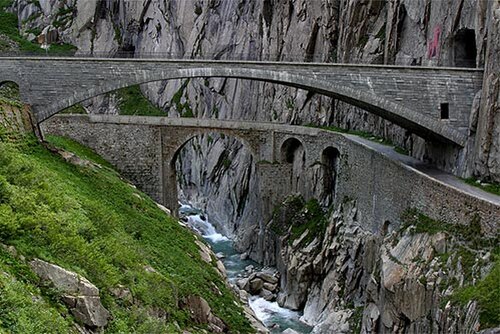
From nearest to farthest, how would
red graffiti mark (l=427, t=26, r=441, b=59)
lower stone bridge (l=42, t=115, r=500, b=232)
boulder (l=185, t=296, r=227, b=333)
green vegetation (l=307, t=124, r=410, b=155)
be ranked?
boulder (l=185, t=296, r=227, b=333) < red graffiti mark (l=427, t=26, r=441, b=59) < green vegetation (l=307, t=124, r=410, b=155) < lower stone bridge (l=42, t=115, r=500, b=232)

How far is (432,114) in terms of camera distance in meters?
29.8

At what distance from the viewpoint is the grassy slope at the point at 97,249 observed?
1415 centimetres

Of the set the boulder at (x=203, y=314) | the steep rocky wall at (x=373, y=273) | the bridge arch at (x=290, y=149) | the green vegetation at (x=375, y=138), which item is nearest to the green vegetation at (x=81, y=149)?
the bridge arch at (x=290, y=149)

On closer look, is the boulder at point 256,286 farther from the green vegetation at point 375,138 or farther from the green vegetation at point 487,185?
the green vegetation at point 487,185

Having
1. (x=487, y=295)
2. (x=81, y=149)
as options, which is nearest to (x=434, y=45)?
(x=487, y=295)

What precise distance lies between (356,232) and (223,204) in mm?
24795

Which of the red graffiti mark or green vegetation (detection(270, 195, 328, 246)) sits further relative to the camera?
green vegetation (detection(270, 195, 328, 246))

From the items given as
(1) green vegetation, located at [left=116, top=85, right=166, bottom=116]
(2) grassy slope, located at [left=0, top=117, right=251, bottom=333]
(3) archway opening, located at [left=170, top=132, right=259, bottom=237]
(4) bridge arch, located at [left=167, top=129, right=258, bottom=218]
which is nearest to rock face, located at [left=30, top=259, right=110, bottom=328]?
(2) grassy slope, located at [left=0, top=117, right=251, bottom=333]

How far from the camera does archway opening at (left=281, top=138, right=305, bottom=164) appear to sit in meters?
46.2

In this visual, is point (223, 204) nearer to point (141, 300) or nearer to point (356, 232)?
point (356, 232)

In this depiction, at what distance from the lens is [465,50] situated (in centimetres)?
3284

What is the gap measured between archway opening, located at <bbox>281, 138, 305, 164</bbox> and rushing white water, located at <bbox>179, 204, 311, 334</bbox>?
9.15 metres

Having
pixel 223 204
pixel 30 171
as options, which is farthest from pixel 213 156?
pixel 30 171

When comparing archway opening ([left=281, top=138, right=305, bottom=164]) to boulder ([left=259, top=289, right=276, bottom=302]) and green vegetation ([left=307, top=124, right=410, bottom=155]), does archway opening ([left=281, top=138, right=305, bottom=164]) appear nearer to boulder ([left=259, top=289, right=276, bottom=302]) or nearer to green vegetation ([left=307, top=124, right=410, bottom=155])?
green vegetation ([left=307, top=124, right=410, bottom=155])
